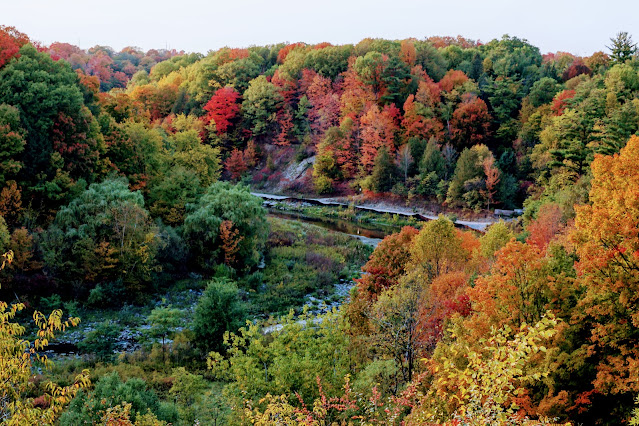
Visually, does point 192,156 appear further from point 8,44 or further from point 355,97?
point 355,97

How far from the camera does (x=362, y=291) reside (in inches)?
909

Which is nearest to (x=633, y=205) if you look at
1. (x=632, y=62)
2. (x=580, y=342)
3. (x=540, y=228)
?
(x=580, y=342)

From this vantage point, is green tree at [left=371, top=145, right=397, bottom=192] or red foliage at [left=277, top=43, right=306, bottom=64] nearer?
green tree at [left=371, top=145, right=397, bottom=192]

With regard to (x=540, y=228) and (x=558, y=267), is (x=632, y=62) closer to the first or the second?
(x=540, y=228)

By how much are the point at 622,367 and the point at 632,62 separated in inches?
2115

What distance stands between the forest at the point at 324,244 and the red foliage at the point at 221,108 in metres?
0.45

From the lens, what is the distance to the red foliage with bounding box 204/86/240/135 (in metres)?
78.2

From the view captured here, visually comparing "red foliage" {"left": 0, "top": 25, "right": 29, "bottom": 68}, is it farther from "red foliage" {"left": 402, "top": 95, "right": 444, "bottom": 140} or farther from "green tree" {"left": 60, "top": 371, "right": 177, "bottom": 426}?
"red foliage" {"left": 402, "top": 95, "right": 444, "bottom": 140}

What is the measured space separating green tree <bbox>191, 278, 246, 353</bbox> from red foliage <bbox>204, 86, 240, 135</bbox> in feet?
189

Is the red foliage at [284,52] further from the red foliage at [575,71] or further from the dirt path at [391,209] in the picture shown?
the red foliage at [575,71]

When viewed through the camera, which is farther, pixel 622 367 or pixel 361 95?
pixel 361 95

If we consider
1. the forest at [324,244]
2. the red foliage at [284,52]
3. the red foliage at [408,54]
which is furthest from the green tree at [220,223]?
the red foliage at [284,52]

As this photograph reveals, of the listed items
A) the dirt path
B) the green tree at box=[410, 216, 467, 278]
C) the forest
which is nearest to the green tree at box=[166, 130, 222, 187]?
the forest

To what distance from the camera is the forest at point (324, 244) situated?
12141mm
